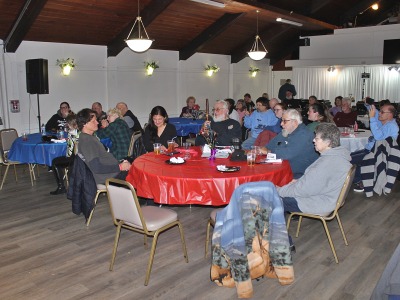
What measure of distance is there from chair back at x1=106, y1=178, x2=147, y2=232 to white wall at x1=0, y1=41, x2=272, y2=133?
21.1 ft

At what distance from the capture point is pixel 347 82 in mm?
14102

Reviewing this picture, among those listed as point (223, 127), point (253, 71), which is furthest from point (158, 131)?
point (253, 71)

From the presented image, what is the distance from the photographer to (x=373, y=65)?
1306 centimetres

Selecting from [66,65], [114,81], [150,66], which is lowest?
[114,81]

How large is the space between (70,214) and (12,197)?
1310 millimetres

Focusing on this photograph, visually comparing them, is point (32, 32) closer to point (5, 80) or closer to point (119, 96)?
point (5, 80)

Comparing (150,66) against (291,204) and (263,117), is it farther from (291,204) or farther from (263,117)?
(291,204)

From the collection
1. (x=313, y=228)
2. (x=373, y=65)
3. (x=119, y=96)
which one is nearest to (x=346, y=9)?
(x=373, y=65)

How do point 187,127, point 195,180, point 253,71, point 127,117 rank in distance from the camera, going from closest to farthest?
1. point 195,180
2. point 127,117
3. point 187,127
4. point 253,71

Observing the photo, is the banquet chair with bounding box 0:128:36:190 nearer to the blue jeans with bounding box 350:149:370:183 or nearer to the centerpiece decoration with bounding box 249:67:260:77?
the blue jeans with bounding box 350:149:370:183

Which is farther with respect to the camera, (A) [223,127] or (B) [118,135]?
(B) [118,135]

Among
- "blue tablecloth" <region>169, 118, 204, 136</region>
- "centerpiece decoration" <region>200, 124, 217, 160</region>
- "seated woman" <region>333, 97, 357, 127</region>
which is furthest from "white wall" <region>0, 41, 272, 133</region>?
"centerpiece decoration" <region>200, 124, 217, 160</region>

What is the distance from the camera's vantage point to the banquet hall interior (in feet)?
11.5

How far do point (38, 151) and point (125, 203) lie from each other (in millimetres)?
3290
